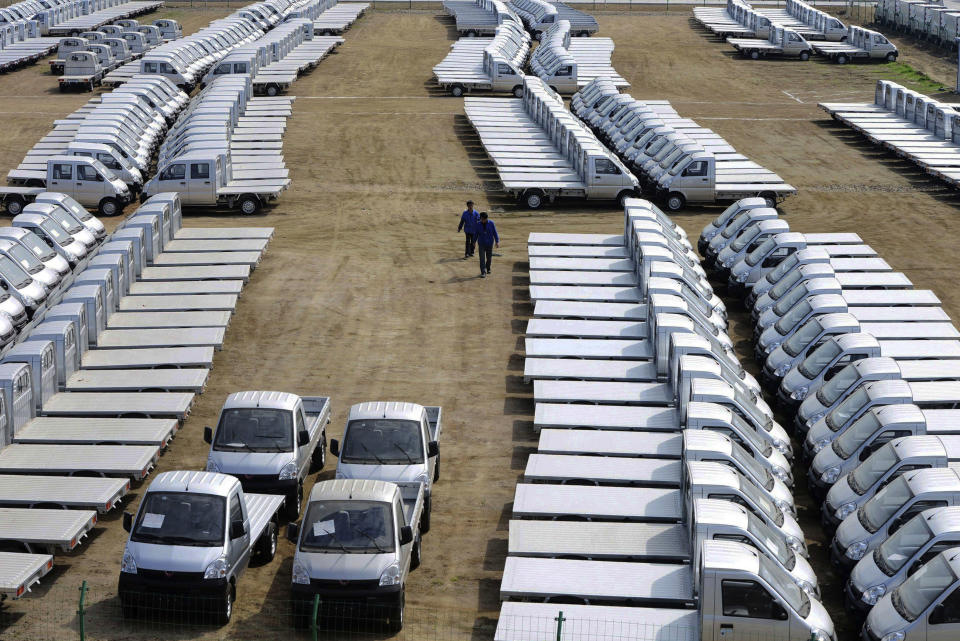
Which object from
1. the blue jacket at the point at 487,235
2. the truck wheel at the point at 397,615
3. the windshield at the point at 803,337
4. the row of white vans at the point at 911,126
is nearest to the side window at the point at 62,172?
the blue jacket at the point at 487,235

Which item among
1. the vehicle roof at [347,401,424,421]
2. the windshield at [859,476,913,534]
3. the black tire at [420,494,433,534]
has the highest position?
the vehicle roof at [347,401,424,421]

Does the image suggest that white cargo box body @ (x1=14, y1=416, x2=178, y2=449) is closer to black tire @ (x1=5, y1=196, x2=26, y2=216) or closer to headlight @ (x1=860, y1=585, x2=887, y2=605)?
headlight @ (x1=860, y1=585, x2=887, y2=605)

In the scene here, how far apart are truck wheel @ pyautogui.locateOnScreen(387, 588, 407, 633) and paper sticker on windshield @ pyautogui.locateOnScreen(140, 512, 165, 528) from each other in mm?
2919

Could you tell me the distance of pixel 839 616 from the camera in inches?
645

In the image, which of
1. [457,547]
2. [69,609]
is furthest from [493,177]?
[69,609]

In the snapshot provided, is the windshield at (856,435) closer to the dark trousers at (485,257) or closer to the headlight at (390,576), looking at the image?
the headlight at (390,576)

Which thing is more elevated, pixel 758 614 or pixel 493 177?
pixel 758 614

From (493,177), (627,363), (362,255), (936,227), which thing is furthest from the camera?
(493,177)

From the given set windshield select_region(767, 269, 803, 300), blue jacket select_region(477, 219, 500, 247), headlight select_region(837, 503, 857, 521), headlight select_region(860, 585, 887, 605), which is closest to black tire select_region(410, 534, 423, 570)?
headlight select_region(860, 585, 887, 605)

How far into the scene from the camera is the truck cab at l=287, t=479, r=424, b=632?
596 inches

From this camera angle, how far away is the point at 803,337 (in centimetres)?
2339

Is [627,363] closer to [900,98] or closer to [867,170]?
[867,170]

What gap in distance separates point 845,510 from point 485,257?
14.0 m

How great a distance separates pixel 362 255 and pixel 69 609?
16943 millimetres
